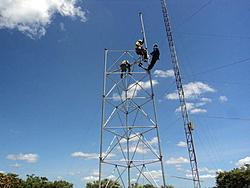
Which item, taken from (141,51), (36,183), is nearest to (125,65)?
(141,51)

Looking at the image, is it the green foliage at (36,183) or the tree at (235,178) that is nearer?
the tree at (235,178)

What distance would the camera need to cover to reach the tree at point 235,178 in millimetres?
50438

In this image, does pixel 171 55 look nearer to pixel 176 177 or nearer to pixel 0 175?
pixel 176 177

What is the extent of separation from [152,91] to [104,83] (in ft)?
11.6

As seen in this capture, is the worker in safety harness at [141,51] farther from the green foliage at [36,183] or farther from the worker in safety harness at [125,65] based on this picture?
the green foliage at [36,183]

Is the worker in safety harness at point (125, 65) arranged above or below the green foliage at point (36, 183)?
above

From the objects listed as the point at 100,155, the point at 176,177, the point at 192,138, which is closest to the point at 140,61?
the point at 100,155

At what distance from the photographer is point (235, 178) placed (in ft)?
169

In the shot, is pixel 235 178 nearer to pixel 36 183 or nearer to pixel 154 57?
pixel 154 57

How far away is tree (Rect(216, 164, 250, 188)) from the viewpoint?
50.4 m

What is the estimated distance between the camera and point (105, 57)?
51.5ft

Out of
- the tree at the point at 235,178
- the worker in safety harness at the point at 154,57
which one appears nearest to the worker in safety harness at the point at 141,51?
the worker in safety harness at the point at 154,57

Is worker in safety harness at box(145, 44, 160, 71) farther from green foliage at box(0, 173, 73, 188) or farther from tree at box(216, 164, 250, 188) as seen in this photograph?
green foliage at box(0, 173, 73, 188)

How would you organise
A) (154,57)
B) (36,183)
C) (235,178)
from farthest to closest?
1. (36,183)
2. (235,178)
3. (154,57)
